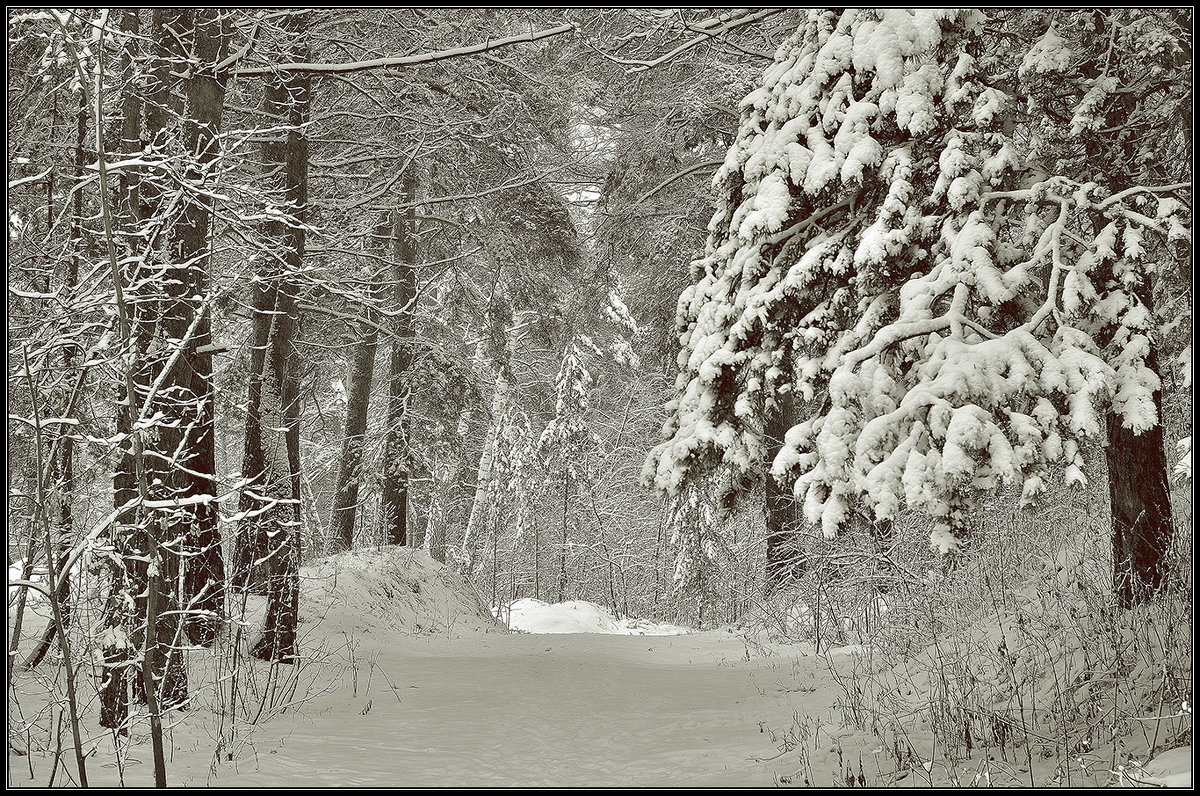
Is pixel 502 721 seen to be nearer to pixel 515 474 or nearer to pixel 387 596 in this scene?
pixel 387 596

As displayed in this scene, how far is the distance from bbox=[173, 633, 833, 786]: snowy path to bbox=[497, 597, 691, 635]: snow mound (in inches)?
244

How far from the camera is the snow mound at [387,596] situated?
11.5m

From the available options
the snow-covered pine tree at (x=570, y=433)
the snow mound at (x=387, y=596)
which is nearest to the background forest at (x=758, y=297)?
the snow mound at (x=387, y=596)

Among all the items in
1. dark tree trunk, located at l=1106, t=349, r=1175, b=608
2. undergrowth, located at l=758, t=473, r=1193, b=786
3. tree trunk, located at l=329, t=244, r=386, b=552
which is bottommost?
undergrowth, located at l=758, t=473, r=1193, b=786

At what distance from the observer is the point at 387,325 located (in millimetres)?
13961

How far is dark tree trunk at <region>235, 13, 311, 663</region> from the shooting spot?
28.9 ft

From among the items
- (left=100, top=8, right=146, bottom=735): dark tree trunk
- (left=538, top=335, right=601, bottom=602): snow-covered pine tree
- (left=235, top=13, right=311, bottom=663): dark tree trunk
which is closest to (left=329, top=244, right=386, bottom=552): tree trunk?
(left=235, top=13, right=311, bottom=663): dark tree trunk

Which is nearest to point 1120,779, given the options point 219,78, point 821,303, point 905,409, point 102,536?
point 905,409

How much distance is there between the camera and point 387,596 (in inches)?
506

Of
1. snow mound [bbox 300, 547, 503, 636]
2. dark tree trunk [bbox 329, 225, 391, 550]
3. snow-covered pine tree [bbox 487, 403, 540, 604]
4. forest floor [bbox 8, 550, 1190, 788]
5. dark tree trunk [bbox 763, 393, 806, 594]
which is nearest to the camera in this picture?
forest floor [bbox 8, 550, 1190, 788]

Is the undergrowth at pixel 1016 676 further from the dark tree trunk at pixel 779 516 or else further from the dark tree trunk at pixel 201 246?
the dark tree trunk at pixel 201 246

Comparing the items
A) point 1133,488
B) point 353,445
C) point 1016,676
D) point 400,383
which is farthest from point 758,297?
point 353,445

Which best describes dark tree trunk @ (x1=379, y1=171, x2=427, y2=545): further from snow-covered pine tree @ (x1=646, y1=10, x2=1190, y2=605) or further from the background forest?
snow-covered pine tree @ (x1=646, y1=10, x2=1190, y2=605)

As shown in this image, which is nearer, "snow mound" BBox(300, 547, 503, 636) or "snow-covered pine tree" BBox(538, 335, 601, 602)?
"snow mound" BBox(300, 547, 503, 636)
